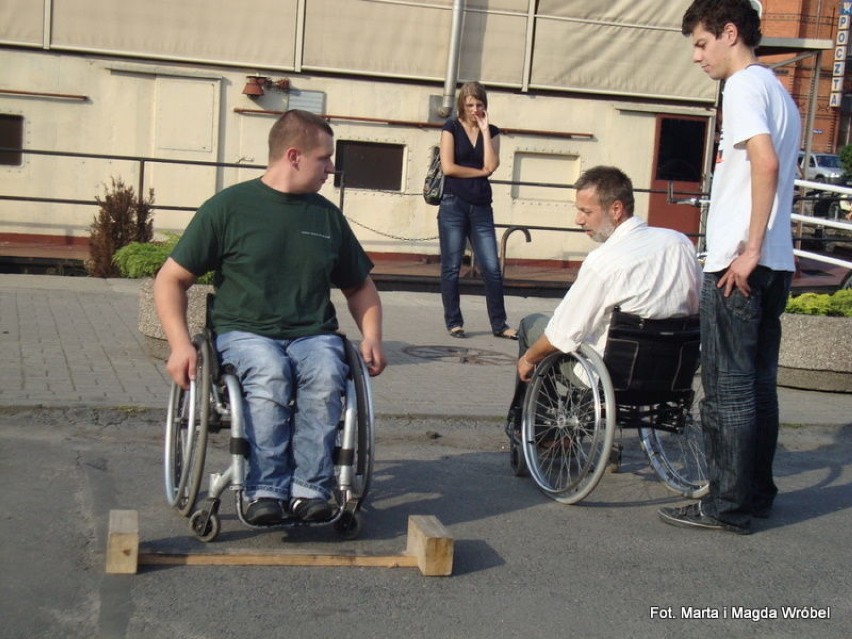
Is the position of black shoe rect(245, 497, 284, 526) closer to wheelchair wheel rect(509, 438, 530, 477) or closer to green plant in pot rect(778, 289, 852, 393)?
wheelchair wheel rect(509, 438, 530, 477)

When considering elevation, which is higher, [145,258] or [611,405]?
[145,258]

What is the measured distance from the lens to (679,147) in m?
16.8

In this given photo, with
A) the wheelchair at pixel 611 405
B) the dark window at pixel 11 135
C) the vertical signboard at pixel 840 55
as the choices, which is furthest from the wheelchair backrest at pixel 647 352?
the vertical signboard at pixel 840 55

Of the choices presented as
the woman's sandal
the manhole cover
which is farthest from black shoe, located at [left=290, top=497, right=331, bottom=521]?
the woman's sandal

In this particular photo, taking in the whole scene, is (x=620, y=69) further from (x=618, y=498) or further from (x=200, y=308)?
(x=618, y=498)

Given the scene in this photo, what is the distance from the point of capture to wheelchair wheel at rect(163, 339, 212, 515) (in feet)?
13.9

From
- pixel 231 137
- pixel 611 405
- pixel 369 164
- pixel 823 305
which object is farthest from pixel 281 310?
pixel 369 164

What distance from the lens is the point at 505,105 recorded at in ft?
52.1

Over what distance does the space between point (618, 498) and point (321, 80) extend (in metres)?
10.7

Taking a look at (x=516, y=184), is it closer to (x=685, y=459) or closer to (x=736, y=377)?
(x=685, y=459)

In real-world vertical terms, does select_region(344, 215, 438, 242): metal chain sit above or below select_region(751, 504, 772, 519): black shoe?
above

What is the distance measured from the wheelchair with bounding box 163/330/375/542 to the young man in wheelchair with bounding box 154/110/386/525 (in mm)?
50

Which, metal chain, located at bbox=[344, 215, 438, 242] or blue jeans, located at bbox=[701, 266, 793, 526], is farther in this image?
metal chain, located at bbox=[344, 215, 438, 242]

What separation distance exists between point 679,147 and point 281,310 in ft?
43.0
